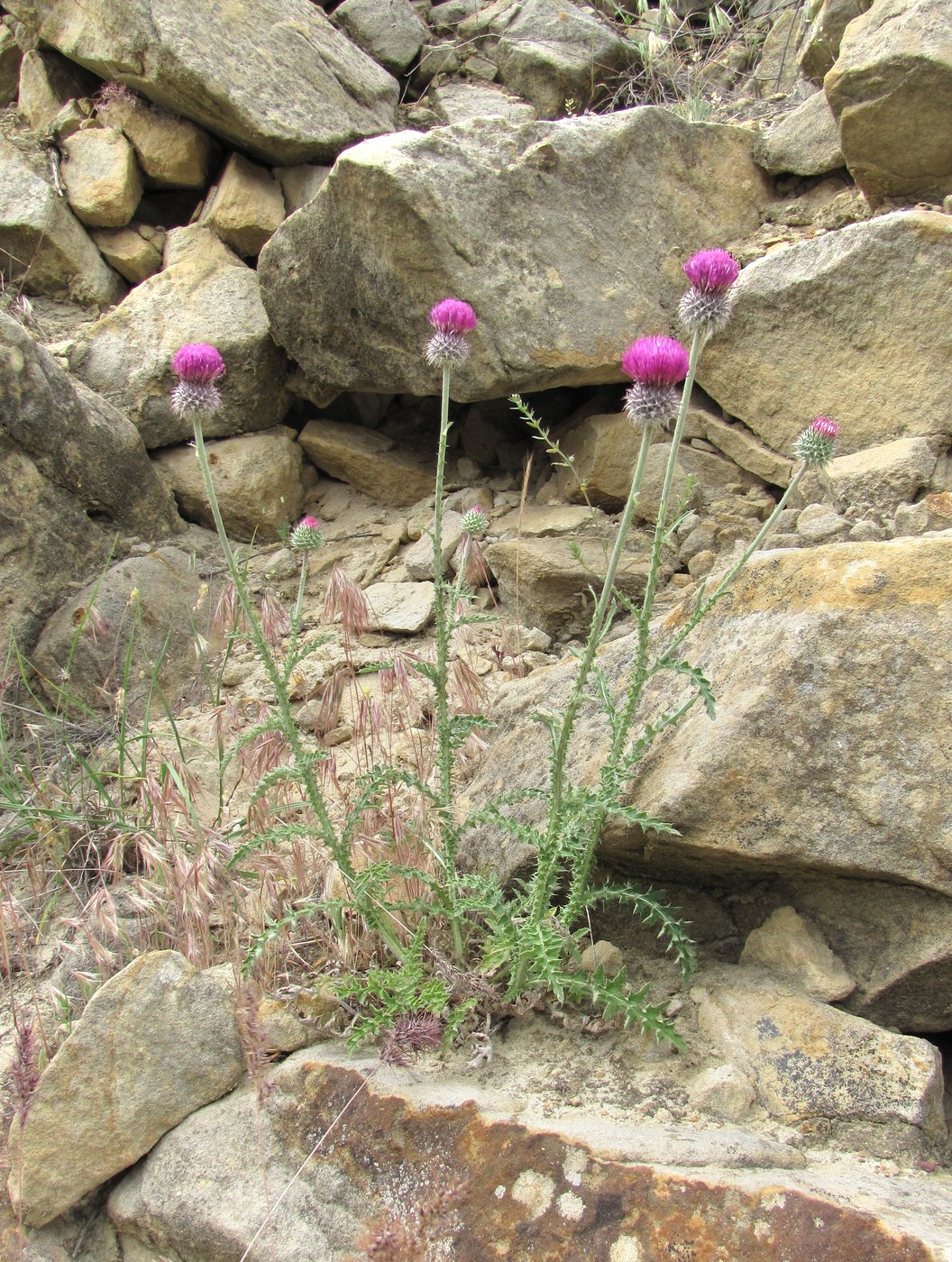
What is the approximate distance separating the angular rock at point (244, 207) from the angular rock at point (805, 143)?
9.31 feet

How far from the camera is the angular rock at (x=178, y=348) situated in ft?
17.5

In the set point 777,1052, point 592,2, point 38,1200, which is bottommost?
point 38,1200

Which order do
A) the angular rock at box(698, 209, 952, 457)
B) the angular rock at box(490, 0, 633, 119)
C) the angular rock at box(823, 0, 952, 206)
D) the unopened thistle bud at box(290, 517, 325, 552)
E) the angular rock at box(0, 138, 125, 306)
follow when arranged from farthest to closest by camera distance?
the angular rock at box(490, 0, 633, 119)
the angular rock at box(0, 138, 125, 306)
the angular rock at box(823, 0, 952, 206)
the angular rock at box(698, 209, 952, 457)
the unopened thistle bud at box(290, 517, 325, 552)

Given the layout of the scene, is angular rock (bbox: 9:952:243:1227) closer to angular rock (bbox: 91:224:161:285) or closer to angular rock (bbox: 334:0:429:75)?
angular rock (bbox: 91:224:161:285)

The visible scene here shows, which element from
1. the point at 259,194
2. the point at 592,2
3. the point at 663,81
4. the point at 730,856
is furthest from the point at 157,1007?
the point at 592,2

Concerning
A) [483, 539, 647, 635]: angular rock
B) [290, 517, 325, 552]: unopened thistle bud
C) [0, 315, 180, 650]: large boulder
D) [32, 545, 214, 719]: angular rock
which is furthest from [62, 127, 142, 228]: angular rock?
[290, 517, 325, 552]: unopened thistle bud

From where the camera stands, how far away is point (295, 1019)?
9.24 ft

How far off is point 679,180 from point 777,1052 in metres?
4.21

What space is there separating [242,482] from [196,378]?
2.72 meters

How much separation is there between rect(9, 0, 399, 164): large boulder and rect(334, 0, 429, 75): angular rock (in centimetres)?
83

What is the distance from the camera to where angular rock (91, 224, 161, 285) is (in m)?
6.00

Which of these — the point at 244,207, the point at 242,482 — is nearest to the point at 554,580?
the point at 242,482

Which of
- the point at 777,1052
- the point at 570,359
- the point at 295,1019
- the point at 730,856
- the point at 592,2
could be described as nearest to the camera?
the point at 777,1052

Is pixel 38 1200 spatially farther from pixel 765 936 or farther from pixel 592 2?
pixel 592 2
